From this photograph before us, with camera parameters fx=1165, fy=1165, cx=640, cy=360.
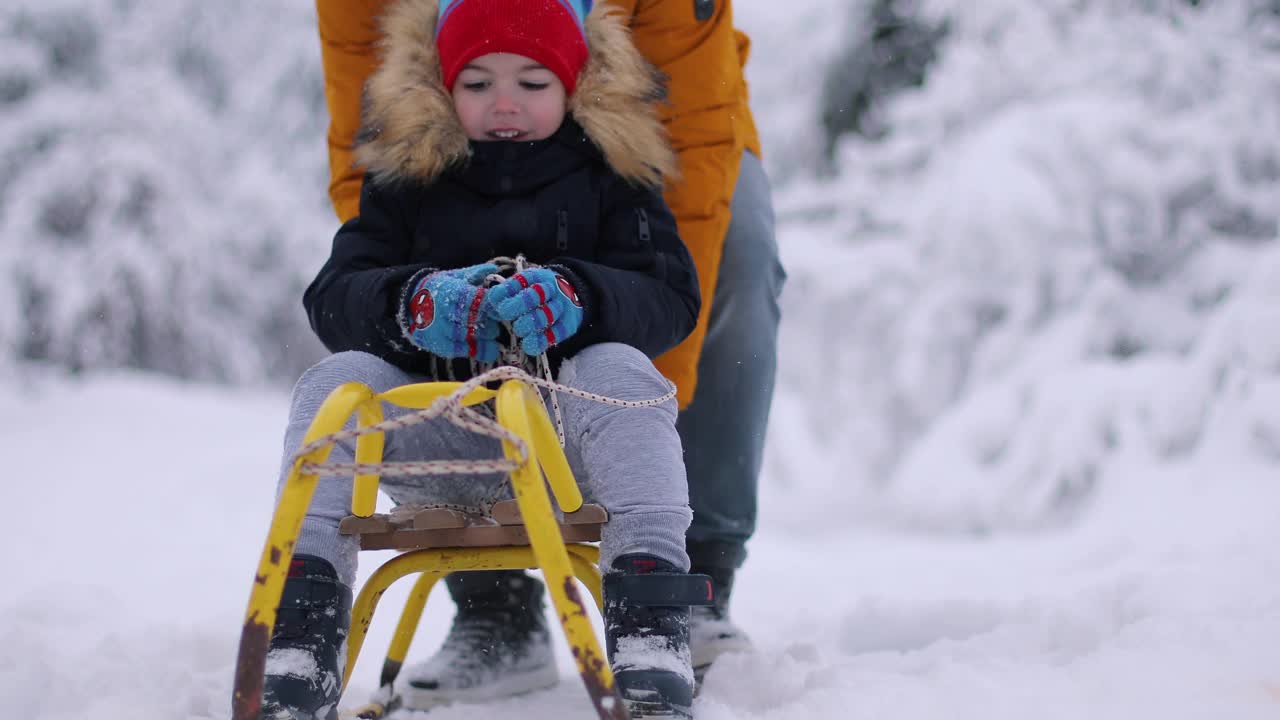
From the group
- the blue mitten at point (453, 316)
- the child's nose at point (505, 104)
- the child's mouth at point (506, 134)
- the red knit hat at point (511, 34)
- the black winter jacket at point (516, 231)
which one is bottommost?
the blue mitten at point (453, 316)

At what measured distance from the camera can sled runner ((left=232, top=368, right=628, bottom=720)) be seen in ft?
3.80

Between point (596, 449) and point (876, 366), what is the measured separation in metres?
5.38

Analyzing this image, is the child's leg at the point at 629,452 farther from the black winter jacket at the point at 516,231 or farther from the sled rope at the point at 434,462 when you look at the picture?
the sled rope at the point at 434,462

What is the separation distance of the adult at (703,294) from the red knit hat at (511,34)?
0.24 m

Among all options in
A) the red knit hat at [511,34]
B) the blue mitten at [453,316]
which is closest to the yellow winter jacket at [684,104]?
the red knit hat at [511,34]

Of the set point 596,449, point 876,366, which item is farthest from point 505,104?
point 876,366

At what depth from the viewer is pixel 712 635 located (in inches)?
80.1

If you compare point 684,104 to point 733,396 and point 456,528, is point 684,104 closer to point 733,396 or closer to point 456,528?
point 733,396

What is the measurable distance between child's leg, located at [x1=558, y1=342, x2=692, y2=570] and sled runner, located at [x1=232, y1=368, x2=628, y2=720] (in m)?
0.04

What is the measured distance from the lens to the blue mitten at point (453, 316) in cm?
151

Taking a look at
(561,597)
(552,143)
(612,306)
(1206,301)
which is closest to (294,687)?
(561,597)

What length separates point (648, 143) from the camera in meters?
1.85

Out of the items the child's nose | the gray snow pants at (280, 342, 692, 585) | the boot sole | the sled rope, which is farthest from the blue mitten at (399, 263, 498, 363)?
the boot sole

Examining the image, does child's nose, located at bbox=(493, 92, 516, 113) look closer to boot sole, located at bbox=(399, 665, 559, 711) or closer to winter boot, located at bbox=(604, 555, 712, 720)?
winter boot, located at bbox=(604, 555, 712, 720)
